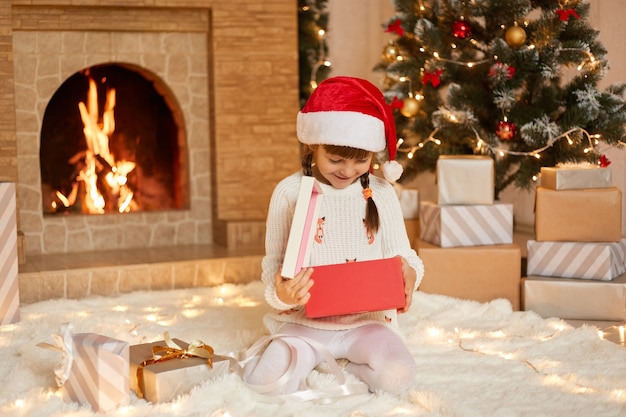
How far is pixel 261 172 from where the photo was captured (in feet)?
12.3

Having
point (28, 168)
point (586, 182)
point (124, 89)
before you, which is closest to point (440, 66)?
point (586, 182)

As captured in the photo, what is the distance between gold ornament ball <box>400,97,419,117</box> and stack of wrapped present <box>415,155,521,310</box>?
0.48m

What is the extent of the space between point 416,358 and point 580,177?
1019 millimetres

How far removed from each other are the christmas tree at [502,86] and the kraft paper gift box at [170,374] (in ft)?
5.70

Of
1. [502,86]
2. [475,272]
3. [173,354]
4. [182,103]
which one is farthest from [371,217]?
[182,103]

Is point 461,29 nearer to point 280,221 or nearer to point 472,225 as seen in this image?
point 472,225

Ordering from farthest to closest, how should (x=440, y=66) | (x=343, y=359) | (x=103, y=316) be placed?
(x=440, y=66) → (x=103, y=316) → (x=343, y=359)

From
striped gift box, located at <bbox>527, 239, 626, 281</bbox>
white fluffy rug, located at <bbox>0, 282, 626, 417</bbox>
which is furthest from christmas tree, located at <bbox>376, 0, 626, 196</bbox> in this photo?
white fluffy rug, located at <bbox>0, 282, 626, 417</bbox>

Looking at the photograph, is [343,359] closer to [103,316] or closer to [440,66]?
[103,316]

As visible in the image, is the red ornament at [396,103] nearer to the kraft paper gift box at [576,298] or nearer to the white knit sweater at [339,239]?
the kraft paper gift box at [576,298]

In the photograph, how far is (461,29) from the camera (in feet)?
10.8

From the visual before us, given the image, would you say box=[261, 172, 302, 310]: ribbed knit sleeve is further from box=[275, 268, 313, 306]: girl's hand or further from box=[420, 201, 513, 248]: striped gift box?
box=[420, 201, 513, 248]: striped gift box

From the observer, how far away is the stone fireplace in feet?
11.5

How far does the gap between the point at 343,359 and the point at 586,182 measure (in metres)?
1.22
